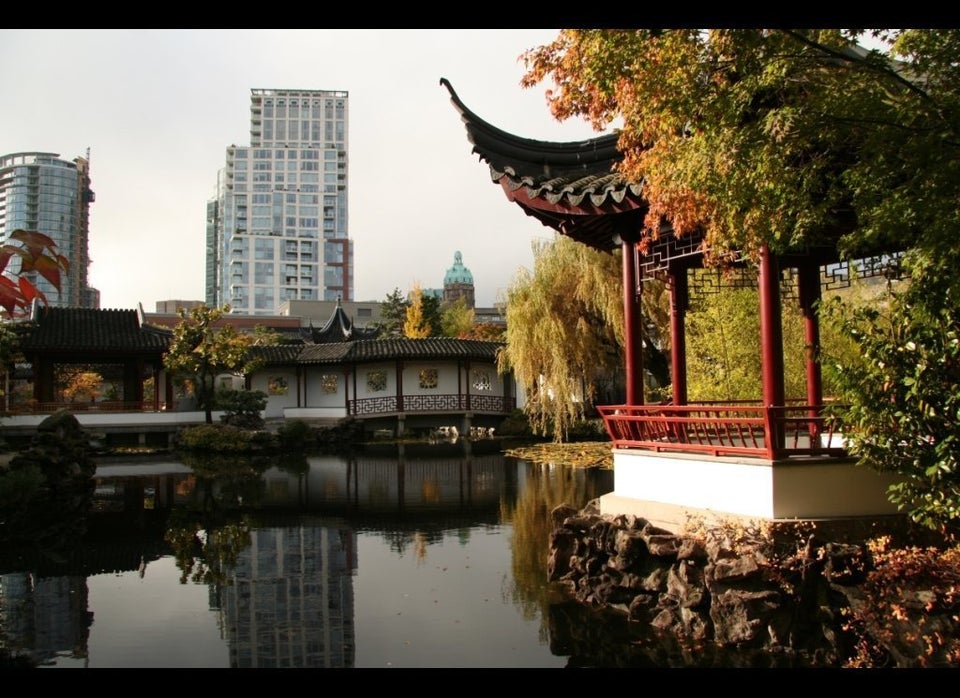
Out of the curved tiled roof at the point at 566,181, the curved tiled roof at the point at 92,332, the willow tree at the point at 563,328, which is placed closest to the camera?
the curved tiled roof at the point at 566,181

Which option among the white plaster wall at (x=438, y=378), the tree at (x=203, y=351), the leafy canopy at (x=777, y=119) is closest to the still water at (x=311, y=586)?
the leafy canopy at (x=777, y=119)

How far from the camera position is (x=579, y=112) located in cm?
573

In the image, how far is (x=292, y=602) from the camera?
21.1 ft

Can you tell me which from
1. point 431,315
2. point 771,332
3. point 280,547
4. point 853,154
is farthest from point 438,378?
point 853,154

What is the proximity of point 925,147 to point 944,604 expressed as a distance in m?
2.62

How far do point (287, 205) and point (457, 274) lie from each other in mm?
21212

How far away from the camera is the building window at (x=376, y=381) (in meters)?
26.9

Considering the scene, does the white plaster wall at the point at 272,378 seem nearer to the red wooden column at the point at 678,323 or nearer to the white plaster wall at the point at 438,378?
the white plaster wall at the point at 438,378

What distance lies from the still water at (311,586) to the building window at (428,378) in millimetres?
13510

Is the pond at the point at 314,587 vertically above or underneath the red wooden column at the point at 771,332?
underneath

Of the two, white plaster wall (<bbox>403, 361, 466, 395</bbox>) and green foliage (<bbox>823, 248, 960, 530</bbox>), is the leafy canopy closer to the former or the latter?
green foliage (<bbox>823, 248, 960, 530</bbox>)

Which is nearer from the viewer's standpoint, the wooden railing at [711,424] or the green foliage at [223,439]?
the wooden railing at [711,424]

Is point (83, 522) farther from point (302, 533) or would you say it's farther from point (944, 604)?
point (944, 604)

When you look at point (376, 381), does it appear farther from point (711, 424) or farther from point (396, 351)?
point (711, 424)
